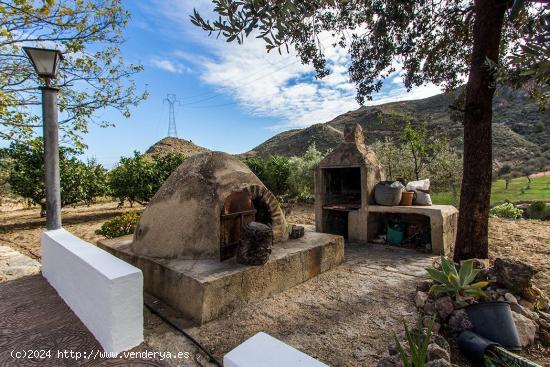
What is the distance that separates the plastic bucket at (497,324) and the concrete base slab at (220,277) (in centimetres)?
236

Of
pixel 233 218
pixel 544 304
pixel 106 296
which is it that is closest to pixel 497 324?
pixel 544 304

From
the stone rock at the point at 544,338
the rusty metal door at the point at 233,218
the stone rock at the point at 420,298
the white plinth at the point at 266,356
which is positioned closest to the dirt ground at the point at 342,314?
the stone rock at the point at 420,298

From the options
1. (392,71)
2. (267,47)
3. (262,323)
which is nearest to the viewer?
Result: (267,47)

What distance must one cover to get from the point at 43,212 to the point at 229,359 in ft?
43.4

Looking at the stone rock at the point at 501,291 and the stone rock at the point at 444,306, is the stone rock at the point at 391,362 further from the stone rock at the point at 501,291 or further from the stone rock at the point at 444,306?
the stone rock at the point at 501,291

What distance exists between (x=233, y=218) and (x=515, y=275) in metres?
3.87

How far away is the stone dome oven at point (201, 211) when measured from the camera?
4.14 meters

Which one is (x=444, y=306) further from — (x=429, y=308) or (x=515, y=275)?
(x=515, y=275)

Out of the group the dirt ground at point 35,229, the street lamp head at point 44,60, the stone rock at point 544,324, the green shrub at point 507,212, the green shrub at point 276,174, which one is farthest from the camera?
the green shrub at point 276,174

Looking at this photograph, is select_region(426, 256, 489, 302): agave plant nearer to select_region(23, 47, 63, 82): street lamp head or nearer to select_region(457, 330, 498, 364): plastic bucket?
select_region(457, 330, 498, 364): plastic bucket

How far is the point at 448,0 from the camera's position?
20.5ft

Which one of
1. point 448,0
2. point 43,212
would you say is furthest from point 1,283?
point 448,0

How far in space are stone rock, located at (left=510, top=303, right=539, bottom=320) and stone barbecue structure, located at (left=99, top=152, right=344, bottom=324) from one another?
2.61m

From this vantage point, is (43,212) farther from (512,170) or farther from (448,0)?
(512,170)
